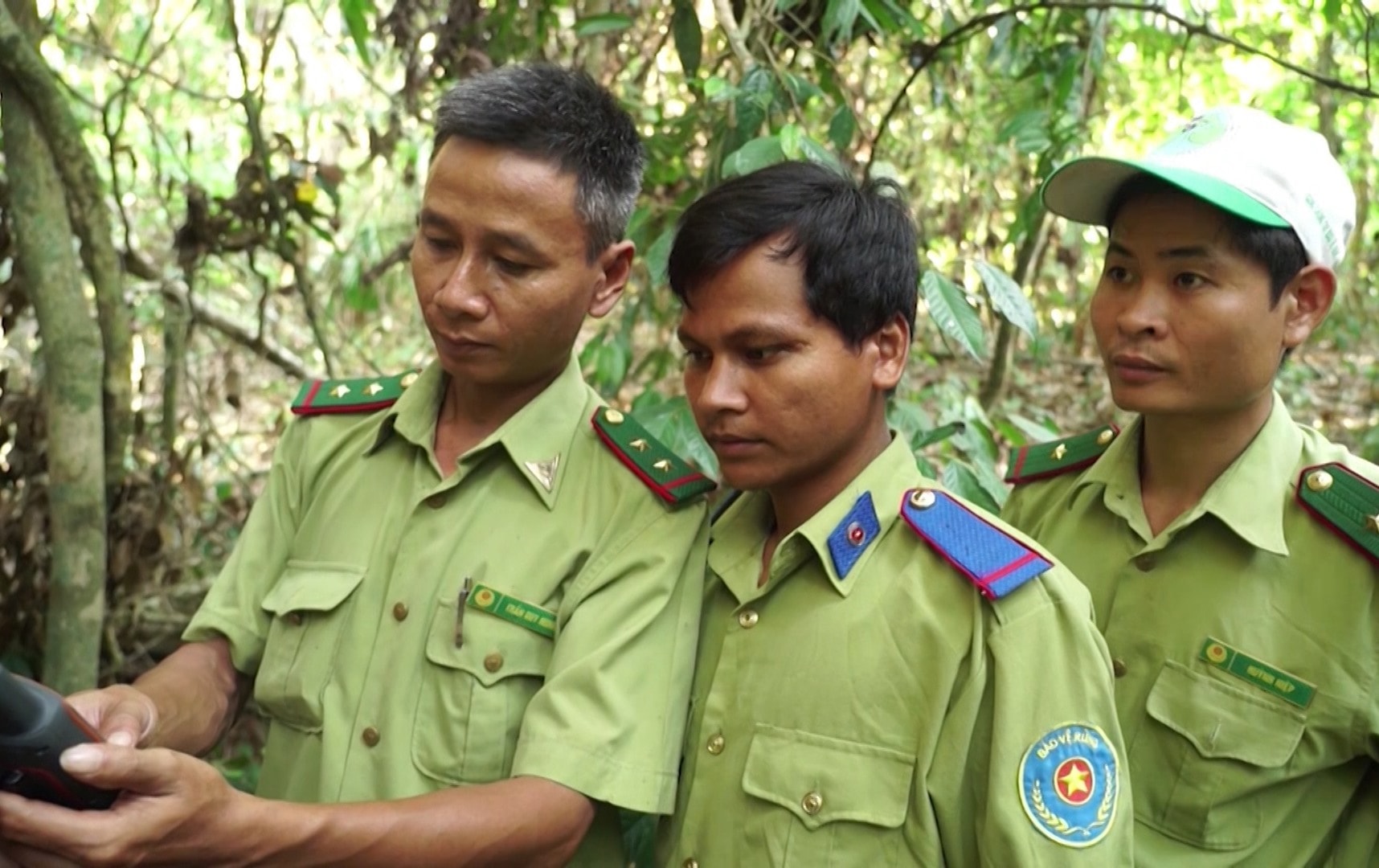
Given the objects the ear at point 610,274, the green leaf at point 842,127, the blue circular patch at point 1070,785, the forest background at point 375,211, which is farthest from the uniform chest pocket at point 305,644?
the green leaf at point 842,127

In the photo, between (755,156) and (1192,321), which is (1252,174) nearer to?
(1192,321)

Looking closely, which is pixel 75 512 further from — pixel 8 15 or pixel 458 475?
pixel 458 475

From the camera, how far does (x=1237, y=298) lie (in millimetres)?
1853

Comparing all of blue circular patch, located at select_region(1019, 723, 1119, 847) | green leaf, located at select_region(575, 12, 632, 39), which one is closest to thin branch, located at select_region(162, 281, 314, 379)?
green leaf, located at select_region(575, 12, 632, 39)

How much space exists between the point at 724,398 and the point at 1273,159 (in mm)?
867

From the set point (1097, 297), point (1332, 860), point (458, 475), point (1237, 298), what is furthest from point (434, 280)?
point (1332, 860)

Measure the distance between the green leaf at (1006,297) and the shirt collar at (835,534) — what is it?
0.76 meters

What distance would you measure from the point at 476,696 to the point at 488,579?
0.53ft

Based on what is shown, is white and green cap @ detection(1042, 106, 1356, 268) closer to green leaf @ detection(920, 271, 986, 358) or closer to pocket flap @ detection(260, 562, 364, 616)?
green leaf @ detection(920, 271, 986, 358)

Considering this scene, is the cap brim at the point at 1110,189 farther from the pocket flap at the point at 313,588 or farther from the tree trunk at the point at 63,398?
the tree trunk at the point at 63,398

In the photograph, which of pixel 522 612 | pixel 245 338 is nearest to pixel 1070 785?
pixel 522 612

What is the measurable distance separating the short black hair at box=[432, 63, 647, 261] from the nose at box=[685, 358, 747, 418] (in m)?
0.29

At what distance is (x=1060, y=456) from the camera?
7.34 ft

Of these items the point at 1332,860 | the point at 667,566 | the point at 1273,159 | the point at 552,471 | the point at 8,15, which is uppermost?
the point at 8,15
